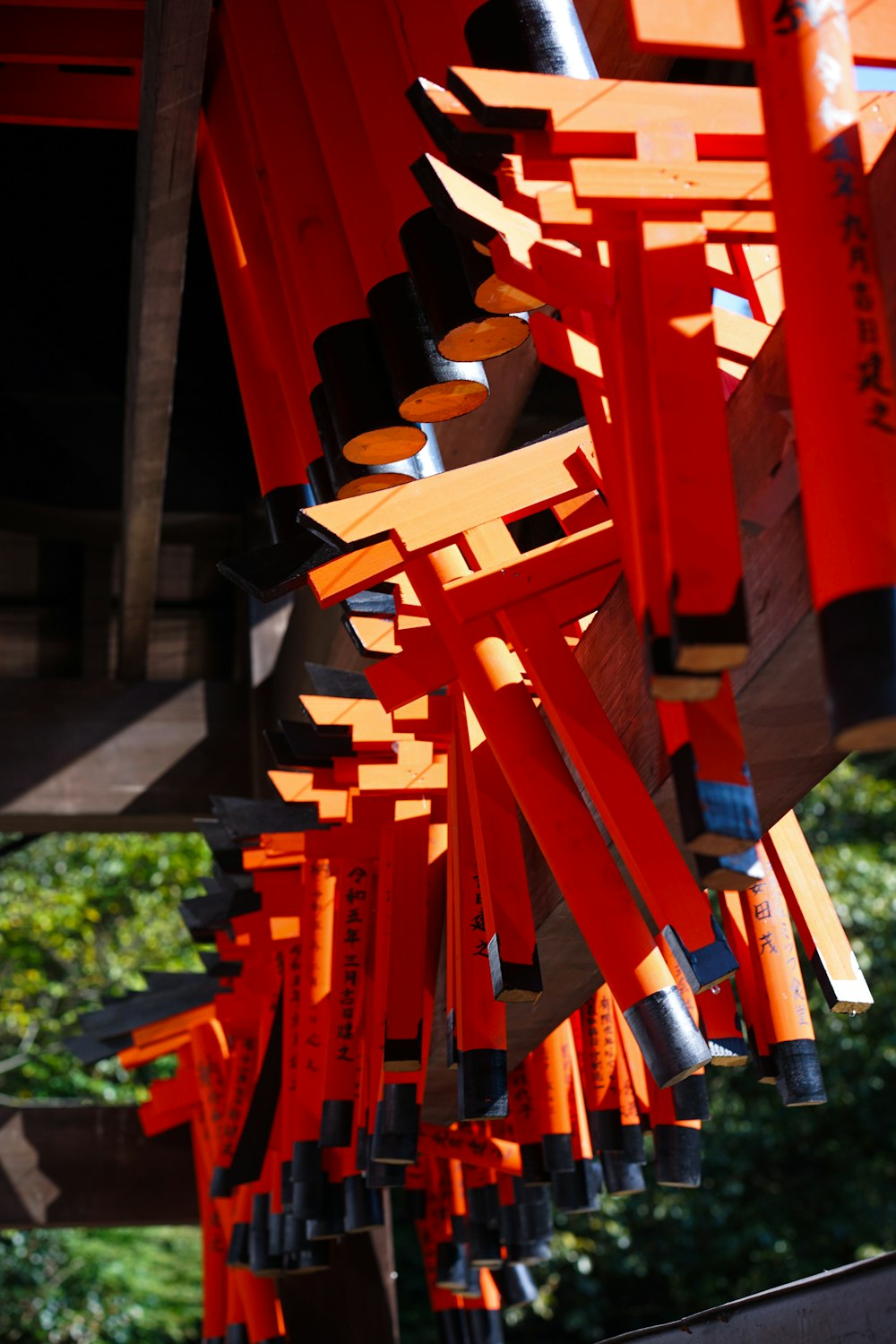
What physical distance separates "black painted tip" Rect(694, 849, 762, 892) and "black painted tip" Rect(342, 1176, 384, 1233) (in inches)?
109

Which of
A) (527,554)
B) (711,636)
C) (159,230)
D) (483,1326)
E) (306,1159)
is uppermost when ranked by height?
(159,230)

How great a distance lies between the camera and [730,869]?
1281 millimetres

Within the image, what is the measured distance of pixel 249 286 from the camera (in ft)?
10.3

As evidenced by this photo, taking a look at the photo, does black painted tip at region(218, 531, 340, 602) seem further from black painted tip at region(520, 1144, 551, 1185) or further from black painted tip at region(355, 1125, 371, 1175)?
black painted tip at region(520, 1144, 551, 1185)

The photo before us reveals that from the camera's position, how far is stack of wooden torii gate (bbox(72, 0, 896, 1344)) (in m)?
1.22

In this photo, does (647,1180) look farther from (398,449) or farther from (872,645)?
(872,645)

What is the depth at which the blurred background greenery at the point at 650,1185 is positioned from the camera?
414 inches

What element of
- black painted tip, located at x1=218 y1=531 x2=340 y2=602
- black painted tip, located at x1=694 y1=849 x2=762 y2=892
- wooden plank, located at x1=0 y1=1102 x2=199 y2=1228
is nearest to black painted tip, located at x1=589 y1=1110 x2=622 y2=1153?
black painted tip, located at x1=218 y1=531 x2=340 y2=602

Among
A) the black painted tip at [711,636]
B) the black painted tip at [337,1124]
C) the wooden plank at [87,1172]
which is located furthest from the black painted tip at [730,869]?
the wooden plank at [87,1172]

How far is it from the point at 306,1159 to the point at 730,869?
2768 millimetres

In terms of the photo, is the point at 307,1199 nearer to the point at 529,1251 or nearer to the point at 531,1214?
the point at 531,1214

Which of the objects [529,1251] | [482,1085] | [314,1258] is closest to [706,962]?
[482,1085]

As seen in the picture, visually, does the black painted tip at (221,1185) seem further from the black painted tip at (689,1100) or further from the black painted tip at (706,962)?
the black painted tip at (706,962)

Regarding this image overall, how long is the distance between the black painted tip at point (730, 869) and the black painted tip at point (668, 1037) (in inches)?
22.0
